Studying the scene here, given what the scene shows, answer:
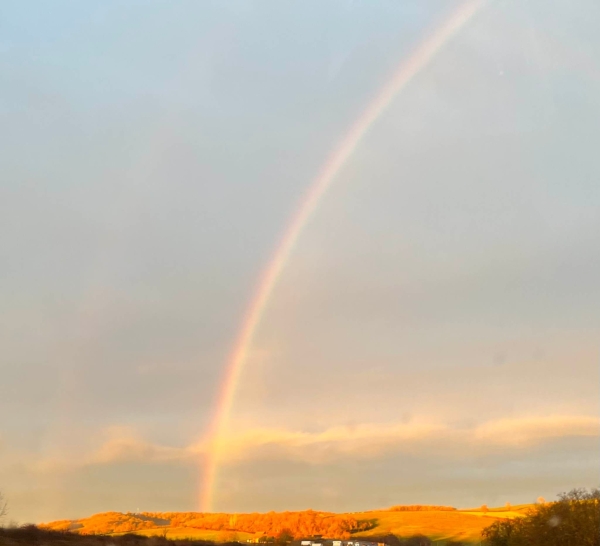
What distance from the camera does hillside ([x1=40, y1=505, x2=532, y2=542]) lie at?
139900 millimetres

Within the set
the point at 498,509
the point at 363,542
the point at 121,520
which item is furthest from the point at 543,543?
the point at 498,509

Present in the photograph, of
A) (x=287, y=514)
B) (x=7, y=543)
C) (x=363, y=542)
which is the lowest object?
(x=7, y=543)

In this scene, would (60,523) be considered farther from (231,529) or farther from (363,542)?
(363,542)

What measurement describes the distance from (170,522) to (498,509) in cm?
7687

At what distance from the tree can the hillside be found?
65.1m

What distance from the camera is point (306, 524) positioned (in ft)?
495

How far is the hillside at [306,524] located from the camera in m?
140

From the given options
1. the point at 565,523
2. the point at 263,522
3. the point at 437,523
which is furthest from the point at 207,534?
the point at 565,523

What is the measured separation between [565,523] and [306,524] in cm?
9288

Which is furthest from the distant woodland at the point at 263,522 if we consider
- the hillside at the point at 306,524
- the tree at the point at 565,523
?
the tree at the point at 565,523

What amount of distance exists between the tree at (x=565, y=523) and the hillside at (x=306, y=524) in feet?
214

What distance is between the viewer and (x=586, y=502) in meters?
66.9

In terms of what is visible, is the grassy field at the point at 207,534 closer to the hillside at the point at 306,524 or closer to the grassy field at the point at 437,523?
the hillside at the point at 306,524

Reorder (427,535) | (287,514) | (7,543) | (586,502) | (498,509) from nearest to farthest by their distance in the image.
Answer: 1. (7,543)
2. (586,502)
3. (427,535)
4. (287,514)
5. (498,509)
